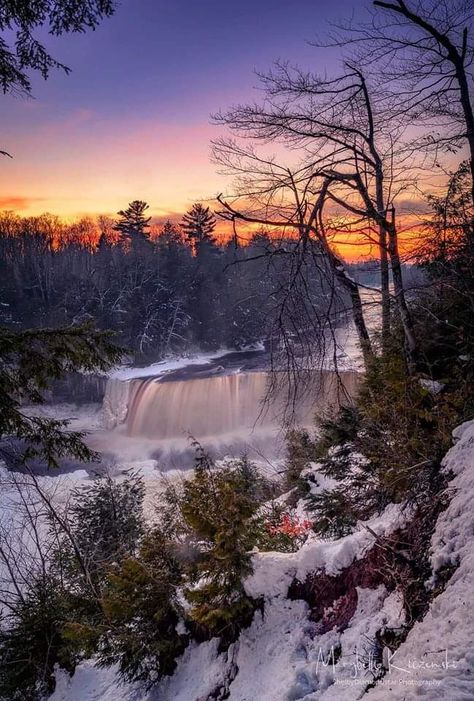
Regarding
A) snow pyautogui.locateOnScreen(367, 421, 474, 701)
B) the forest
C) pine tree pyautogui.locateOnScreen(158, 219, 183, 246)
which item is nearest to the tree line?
→ pine tree pyautogui.locateOnScreen(158, 219, 183, 246)

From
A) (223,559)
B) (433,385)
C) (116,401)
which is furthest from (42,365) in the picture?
(116,401)

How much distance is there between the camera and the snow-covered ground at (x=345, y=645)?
1.72 meters

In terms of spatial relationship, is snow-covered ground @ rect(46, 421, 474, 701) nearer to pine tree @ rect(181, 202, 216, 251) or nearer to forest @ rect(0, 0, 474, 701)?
forest @ rect(0, 0, 474, 701)

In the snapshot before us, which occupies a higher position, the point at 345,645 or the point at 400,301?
the point at 400,301

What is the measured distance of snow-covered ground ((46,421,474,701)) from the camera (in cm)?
172

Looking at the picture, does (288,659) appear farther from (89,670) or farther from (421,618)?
(89,670)

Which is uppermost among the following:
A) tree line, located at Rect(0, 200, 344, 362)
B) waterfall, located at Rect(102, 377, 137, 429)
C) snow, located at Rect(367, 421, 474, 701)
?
tree line, located at Rect(0, 200, 344, 362)

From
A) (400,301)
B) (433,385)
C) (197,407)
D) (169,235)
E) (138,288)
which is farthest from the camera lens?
(169,235)

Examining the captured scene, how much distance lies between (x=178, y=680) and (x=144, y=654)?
1.30 feet

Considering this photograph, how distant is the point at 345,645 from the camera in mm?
2531

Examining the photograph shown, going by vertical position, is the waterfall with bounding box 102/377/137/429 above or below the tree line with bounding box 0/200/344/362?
below

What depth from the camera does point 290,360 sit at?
304 centimetres

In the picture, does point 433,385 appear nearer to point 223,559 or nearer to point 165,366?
point 223,559

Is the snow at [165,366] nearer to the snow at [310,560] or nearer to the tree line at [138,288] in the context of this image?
the tree line at [138,288]
